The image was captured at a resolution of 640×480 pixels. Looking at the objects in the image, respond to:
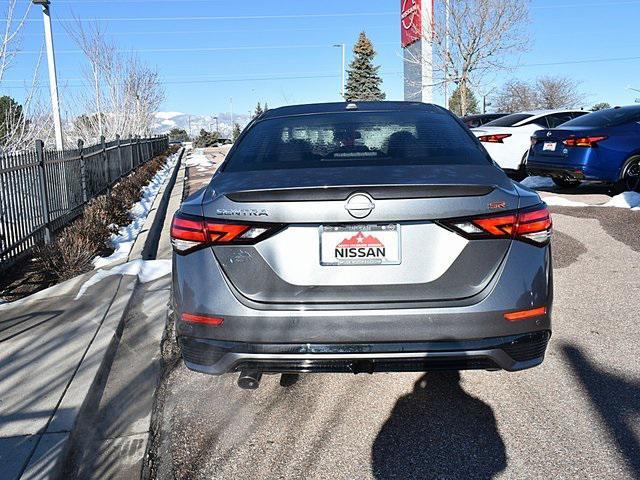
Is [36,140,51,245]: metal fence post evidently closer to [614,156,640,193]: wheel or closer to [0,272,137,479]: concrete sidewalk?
[0,272,137,479]: concrete sidewalk

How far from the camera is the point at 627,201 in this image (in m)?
8.73

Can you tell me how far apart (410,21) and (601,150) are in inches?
949

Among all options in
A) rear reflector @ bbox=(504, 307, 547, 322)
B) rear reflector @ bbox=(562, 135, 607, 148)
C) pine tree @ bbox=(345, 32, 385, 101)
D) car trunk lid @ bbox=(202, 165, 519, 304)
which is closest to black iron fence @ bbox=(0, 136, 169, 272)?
car trunk lid @ bbox=(202, 165, 519, 304)

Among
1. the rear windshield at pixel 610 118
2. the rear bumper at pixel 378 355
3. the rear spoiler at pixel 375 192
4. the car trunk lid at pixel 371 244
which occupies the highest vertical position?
the rear windshield at pixel 610 118

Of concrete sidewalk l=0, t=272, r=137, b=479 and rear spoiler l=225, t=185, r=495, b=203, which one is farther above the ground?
rear spoiler l=225, t=185, r=495, b=203

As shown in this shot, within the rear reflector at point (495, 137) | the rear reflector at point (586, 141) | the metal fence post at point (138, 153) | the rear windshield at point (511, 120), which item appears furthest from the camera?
the metal fence post at point (138, 153)

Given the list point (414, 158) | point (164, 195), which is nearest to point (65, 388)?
point (414, 158)

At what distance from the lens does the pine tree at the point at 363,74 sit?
6006 cm

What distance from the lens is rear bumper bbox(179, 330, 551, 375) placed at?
246cm

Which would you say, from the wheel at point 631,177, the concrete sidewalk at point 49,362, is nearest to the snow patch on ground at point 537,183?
the wheel at point 631,177

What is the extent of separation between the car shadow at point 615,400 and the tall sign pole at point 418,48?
76.2 ft

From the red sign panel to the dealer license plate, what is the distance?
2646 cm

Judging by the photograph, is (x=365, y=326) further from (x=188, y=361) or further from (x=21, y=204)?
(x=21, y=204)

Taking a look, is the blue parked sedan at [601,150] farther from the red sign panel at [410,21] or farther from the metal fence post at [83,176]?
the red sign panel at [410,21]
